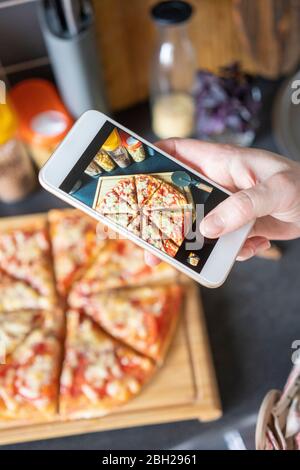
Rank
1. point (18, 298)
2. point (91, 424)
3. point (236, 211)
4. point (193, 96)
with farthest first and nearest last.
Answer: point (193, 96), point (18, 298), point (91, 424), point (236, 211)

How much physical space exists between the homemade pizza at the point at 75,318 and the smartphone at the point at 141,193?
279mm

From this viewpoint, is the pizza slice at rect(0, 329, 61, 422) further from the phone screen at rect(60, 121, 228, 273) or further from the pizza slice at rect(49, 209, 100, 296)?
the phone screen at rect(60, 121, 228, 273)

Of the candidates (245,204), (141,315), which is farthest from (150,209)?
(141,315)

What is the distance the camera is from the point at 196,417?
2.97 ft

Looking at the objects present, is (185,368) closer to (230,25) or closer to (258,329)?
(258,329)

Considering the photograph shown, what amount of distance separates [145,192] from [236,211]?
0.12 metres

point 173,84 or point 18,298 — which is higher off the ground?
point 173,84

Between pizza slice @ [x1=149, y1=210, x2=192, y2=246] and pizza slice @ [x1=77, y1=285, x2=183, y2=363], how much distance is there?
279mm

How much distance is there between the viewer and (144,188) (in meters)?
0.71

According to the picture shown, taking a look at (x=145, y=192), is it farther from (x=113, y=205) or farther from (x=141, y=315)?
(x=141, y=315)

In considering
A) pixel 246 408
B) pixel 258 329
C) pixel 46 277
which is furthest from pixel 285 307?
pixel 46 277

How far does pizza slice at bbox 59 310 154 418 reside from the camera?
88 cm

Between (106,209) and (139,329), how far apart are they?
1.04 ft

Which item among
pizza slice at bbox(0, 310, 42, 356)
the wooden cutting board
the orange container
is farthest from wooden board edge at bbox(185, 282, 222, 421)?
the orange container
